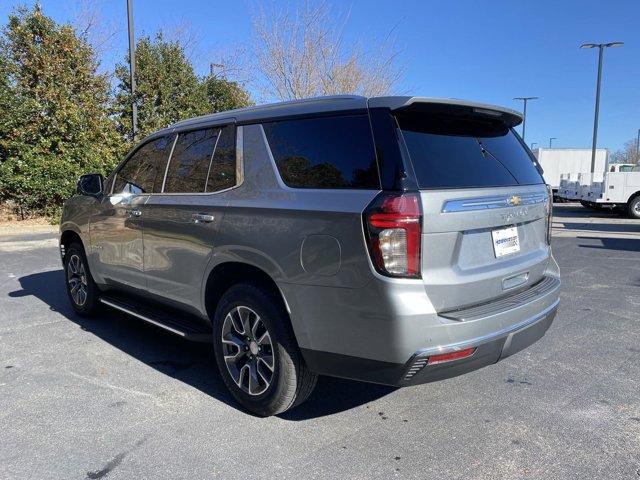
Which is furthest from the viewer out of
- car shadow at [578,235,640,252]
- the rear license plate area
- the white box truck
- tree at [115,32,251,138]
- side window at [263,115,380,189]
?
the white box truck

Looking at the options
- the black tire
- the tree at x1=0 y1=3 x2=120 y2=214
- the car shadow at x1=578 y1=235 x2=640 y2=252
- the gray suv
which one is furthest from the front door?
the tree at x1=0 y1=3 x2=120 y2=214

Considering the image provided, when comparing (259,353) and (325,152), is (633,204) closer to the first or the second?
(325,152)

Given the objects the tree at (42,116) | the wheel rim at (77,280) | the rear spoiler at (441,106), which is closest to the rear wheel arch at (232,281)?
the rear spoiler at (441,106)

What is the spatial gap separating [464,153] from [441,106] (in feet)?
1.04

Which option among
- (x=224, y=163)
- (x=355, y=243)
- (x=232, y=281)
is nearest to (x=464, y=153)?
(x=355, y=243)

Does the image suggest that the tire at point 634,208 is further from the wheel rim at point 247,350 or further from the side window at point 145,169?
the wheel rim at point 247,350

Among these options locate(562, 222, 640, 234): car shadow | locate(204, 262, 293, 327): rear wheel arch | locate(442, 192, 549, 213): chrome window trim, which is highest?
locate(442, 192, 549, 213): chrome window trim

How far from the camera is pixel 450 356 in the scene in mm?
2727

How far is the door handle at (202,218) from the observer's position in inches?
141

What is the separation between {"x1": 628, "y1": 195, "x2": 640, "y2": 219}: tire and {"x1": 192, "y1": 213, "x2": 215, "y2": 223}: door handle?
1848 cm

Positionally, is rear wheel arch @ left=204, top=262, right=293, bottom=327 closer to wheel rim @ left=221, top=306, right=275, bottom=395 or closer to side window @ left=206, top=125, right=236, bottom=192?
wheel rim @ left=221, top=306, right=275, bottom=395

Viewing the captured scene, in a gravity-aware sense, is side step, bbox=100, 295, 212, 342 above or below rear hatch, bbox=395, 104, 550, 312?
below

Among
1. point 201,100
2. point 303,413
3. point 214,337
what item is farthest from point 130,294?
point 201,100

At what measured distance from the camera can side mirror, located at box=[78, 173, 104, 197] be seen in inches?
198
